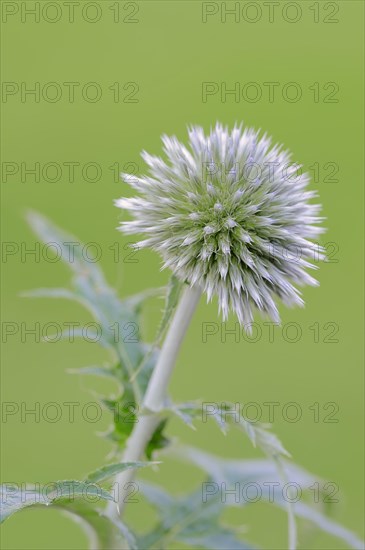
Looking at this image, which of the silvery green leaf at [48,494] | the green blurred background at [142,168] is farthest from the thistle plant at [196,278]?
the green blurred background at [142,168]

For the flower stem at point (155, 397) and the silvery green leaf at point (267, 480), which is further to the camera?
the silvery green leaf at point (267, 480)

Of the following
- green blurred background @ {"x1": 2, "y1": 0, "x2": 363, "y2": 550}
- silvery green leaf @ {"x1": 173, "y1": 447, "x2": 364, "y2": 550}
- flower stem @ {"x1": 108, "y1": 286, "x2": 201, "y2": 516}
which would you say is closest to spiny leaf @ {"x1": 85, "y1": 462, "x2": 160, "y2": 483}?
flower stem @ {"x1": 108, "y1": 286, "x2": 201, "y2": 516}

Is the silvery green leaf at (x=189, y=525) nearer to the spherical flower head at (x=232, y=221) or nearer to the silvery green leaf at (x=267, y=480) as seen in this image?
the silvery green leaf at (x=267, y=480)

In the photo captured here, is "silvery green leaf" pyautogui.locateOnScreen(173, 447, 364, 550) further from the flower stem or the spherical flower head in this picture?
the spherical flower head

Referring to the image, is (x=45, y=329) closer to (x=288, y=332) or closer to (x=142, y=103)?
(x=288, y=332)

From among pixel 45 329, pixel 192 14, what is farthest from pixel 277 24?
pixel 45 329

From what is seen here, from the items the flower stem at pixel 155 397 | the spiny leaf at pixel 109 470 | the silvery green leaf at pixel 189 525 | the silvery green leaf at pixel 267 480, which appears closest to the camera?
the spiny leaf at pixel 109 470
